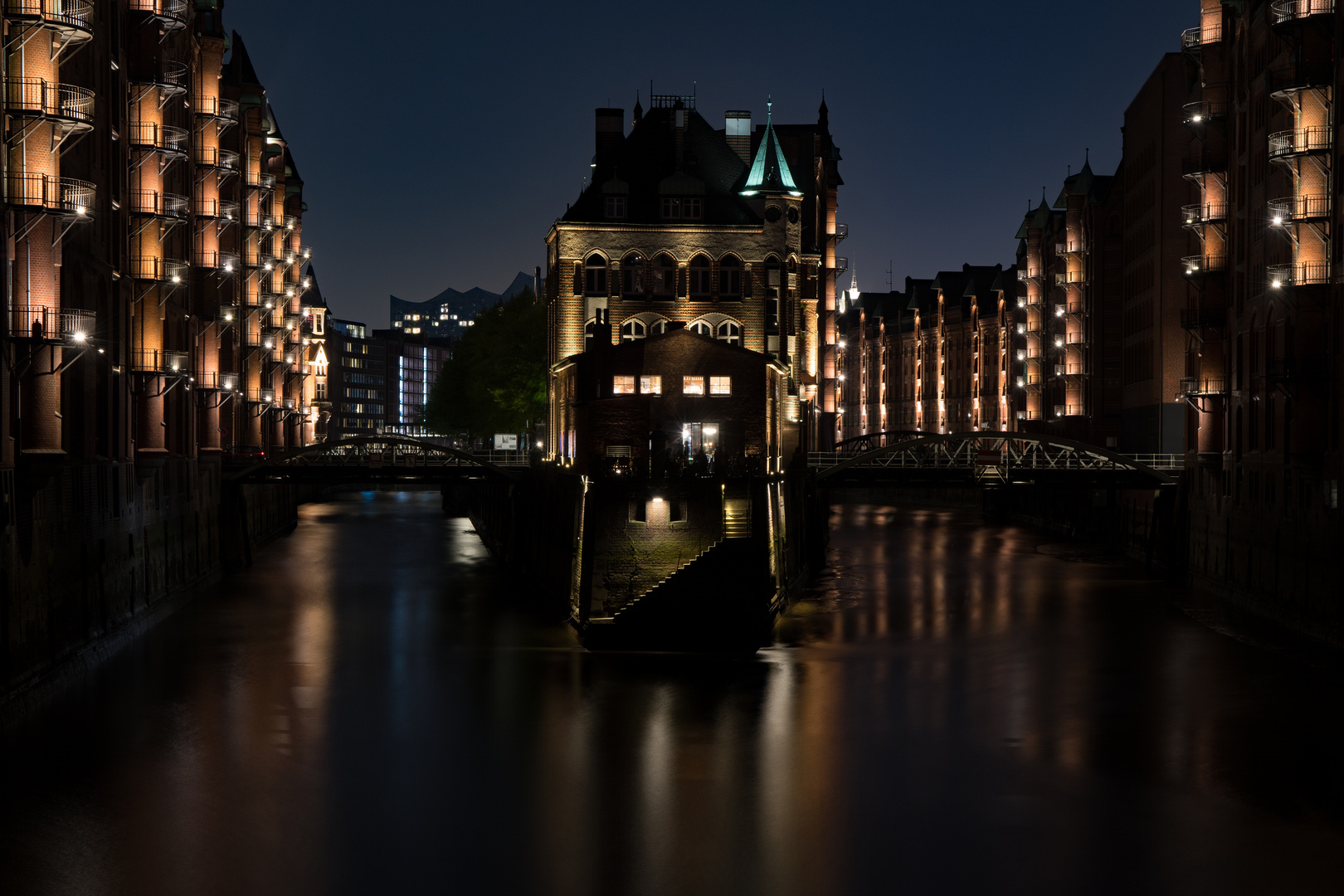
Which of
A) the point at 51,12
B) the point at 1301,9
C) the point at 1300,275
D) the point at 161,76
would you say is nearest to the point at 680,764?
the point at 51,12

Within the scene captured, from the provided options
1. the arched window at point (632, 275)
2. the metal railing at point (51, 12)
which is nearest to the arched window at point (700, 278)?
the arched window at point (632, 275)

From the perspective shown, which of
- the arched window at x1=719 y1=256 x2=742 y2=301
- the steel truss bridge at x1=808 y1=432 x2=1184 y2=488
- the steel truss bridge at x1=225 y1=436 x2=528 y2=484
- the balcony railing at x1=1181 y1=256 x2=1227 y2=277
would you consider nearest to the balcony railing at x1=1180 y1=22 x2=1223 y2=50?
the balcony railing at x1=1181 y1=256 x2=1227 y2=277

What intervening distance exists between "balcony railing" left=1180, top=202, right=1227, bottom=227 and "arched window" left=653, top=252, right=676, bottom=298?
21.7 meters

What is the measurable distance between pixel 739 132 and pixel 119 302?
3604cm

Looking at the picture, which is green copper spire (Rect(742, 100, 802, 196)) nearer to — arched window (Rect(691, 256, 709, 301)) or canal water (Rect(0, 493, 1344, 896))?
arched window (Rect(691, 256, 709, 301))

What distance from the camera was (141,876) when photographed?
2397 centimetres

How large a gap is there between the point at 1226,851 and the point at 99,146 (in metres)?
34.8

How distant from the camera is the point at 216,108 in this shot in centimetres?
6003

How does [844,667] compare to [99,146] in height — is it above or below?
below

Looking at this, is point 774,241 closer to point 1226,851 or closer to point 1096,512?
point 1096,512

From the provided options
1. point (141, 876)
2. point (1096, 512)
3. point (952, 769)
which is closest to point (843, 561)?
point (1096, 512)

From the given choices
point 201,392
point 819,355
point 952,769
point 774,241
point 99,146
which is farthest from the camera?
point 819,355

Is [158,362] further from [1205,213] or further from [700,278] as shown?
[1205,213]

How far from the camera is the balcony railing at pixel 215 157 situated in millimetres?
59188
